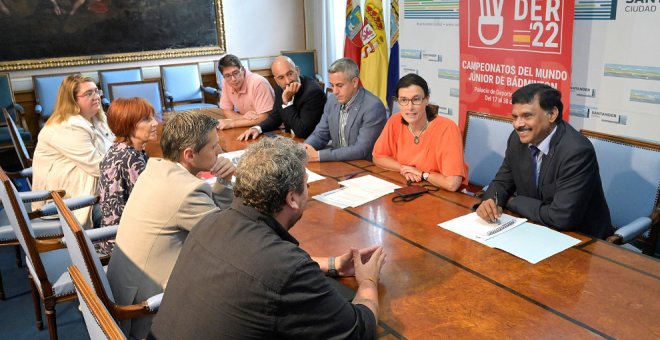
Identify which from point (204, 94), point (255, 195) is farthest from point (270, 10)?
point (255, 195)

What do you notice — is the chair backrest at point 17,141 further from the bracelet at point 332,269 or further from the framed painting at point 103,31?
the framed painting at point 103,31

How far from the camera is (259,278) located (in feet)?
4.10

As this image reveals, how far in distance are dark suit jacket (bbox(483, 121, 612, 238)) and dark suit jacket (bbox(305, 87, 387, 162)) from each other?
961mm

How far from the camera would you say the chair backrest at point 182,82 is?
6.76 metres

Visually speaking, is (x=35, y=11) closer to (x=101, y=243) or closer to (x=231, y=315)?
(x=101, y=243)

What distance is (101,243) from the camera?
8.43 feet

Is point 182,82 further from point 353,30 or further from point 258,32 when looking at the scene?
point 353,30

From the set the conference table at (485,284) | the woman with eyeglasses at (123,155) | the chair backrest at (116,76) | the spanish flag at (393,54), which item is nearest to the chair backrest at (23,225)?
the woman with eyeglasses at (123,155)

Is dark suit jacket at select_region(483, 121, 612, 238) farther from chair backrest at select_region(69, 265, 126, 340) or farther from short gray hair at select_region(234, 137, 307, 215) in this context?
chair backrest at select_region(69, 265, 126, 340)

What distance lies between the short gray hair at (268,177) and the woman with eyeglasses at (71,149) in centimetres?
196

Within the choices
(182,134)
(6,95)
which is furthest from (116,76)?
(182,134)

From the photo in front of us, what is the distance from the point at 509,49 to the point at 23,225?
10.5 ft

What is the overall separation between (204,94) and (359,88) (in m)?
4.11

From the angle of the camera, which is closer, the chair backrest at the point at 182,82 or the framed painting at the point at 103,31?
the framed painting at the point at 103,31
